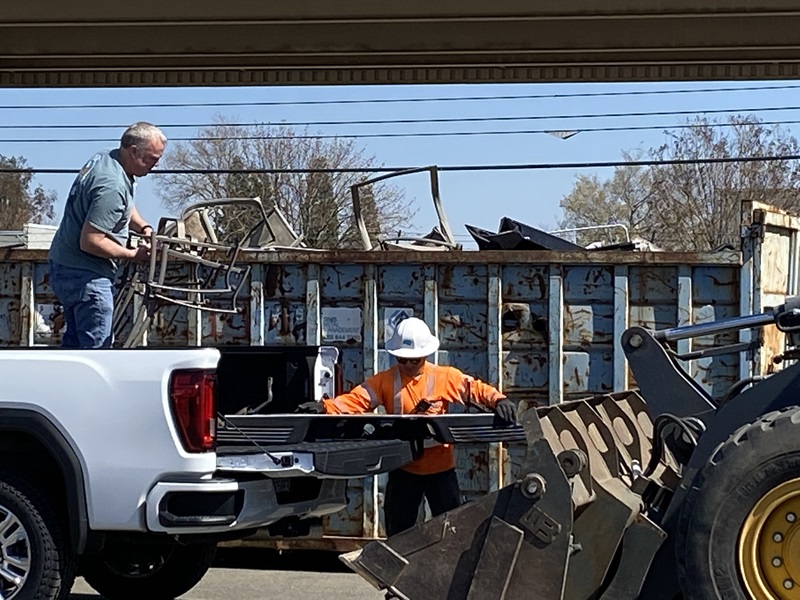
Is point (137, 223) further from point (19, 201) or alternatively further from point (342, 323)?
point (19, 201)

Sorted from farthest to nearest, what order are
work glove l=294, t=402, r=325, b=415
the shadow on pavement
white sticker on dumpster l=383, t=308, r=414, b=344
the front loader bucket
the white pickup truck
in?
the shadow on pavement < white sticker on dumpster l=383, t=308, r=414, b=344 < work glove l=294, t=402, r=325, b=415 < the white pickup truck < the front loader bucket

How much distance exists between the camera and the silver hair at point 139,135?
712 centimetres

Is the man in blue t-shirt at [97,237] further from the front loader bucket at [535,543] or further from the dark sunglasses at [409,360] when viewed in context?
the front loader bucket at [535,543]

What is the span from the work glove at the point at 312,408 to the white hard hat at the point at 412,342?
0.53 metres

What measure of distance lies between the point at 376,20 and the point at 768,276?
6262mm

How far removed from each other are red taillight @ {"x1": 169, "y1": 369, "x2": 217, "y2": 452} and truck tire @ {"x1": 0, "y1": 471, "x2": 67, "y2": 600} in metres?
0.80

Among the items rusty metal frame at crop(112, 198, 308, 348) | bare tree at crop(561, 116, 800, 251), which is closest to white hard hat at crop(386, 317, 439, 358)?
rusty metal frame at crop(112, 198, 308, 348)

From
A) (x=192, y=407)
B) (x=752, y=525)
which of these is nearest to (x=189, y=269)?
(x=192, y=407)

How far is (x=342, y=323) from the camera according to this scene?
30.0ft

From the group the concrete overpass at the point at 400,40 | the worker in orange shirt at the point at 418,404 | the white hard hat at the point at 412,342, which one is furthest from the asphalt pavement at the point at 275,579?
the concrete overpass at the point at 400,40

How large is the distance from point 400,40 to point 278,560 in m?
6.85

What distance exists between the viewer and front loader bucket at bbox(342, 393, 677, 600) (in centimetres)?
491

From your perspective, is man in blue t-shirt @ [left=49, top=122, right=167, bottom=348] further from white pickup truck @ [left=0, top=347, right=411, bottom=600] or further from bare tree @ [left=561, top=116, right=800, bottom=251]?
bare tree @ [left=561, top=116, right=800, bottom=251]

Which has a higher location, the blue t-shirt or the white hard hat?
the blue t-shirt
